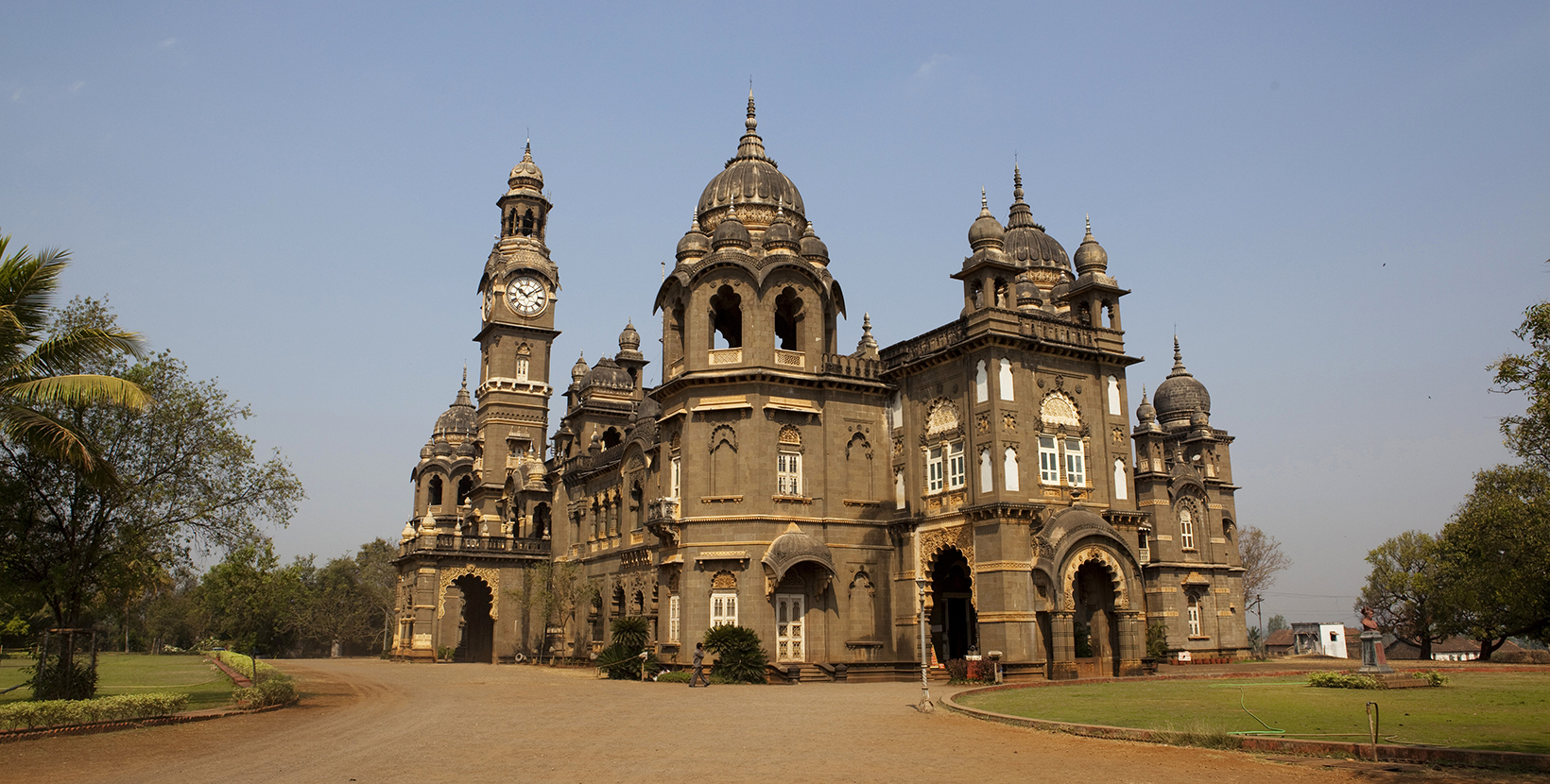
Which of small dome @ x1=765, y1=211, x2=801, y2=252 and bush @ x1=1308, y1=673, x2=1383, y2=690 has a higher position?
small dome @ x1=765, y1=211, x2=801, y2=252

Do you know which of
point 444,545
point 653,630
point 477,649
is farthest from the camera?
point 477,649

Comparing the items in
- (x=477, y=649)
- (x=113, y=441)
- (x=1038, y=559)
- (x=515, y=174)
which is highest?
(x=515, y=174)

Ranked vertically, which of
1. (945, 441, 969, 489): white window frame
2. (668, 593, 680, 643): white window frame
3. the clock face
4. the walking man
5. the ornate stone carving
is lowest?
the walking man

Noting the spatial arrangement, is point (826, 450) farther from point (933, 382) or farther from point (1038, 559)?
point (1038, 559)

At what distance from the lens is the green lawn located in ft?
46.0

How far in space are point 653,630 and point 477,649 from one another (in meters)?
25.2

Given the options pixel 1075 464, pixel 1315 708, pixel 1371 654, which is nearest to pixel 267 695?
pixel 1315 708

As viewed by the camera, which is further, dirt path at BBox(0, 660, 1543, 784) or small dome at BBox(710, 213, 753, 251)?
small dome at BBox(710, 213, 753, 251)

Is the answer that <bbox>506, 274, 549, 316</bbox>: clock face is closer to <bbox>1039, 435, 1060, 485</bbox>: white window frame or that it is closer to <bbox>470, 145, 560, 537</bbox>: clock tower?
<bbox>470, 145, 560, 537</bbox>: clock tower

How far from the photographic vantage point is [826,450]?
33625mm

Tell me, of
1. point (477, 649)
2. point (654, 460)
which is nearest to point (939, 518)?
point (654, 460)

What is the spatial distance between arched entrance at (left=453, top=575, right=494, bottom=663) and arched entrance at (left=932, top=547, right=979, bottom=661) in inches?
1185

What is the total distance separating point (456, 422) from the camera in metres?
67.8

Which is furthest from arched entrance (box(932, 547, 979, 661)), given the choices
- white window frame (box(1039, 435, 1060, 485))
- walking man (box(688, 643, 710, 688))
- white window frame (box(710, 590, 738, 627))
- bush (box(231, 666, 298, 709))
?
bush (box(231, 666, 298, 709))
